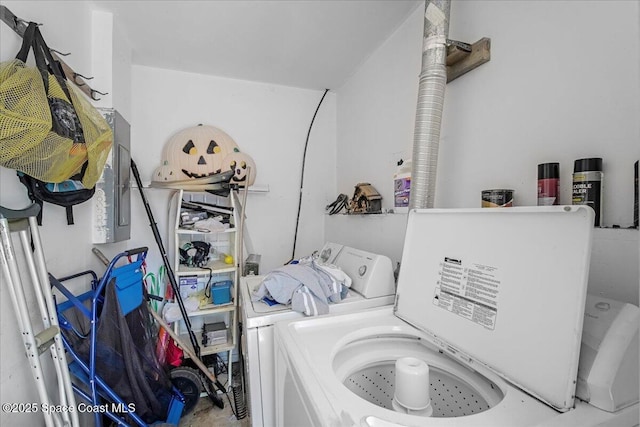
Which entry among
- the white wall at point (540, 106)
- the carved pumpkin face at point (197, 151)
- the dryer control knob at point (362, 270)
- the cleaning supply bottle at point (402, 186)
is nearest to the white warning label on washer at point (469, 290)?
the white wall at point (540, 106)

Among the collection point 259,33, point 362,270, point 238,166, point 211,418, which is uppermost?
point 259,33

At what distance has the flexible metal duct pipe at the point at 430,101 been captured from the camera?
1.19 m

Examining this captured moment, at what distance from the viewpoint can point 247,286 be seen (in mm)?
1502

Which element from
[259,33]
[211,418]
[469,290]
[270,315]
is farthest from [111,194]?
[469,290]

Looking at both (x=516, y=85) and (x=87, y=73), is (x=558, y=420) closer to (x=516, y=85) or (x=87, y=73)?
(x=516, y=85)

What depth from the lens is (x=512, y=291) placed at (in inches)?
28.6

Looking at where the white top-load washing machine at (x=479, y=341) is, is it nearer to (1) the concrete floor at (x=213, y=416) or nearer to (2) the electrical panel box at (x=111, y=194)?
(1) the concrete floor at (x=213, y=416)

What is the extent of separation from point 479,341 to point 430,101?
0.97 m

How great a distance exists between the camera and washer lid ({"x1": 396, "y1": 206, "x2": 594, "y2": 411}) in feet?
1.98

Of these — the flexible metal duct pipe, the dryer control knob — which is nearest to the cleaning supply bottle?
the flexible metal duct pipe

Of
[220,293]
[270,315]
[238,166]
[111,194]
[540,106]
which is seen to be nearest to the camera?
[540,106]

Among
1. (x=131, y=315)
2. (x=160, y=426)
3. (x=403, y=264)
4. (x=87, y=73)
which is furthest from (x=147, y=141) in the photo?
(x=403, y=264)

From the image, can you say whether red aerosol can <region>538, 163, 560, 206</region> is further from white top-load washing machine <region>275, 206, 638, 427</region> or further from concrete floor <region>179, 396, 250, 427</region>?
concrete floor <region>179, 396, 250, 427</region>

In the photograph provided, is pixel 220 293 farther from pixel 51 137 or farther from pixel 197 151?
pixel 51 137
